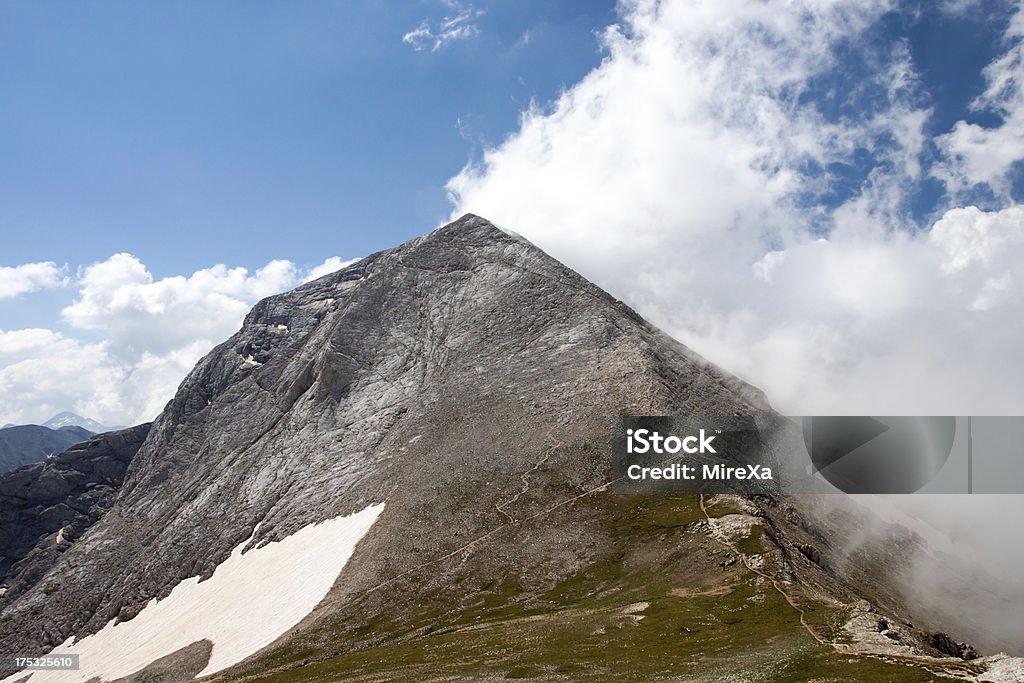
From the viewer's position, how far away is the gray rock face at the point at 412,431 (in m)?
107

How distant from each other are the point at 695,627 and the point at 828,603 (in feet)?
43.0

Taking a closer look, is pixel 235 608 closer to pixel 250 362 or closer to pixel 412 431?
pixel 412 431

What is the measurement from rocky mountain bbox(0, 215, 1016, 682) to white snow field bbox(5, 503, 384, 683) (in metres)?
0.53

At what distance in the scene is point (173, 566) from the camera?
444 ft

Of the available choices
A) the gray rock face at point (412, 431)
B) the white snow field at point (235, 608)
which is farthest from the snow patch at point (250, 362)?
the white snow field at point (235, 608)

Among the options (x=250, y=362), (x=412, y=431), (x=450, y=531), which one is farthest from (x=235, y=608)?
(x=250, y=362)

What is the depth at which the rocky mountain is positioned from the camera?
62.0 m

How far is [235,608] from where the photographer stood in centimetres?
10869

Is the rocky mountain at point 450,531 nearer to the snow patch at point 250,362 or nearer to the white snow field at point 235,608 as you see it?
the white snow field at point 235,608

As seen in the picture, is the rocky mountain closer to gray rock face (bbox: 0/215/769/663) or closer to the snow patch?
gray rock face (bbox: 0/215/769/663)

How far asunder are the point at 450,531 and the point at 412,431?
39803mm

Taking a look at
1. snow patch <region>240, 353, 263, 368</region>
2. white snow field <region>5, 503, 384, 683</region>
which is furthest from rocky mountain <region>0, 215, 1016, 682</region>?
snow patch <region>240, 353, 263, 368</region>

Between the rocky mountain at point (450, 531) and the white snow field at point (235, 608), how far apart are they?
53cm

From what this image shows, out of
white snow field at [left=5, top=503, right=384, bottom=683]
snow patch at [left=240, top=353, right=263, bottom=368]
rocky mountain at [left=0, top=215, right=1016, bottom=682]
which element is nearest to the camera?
rocky mountain at [left=0, top=215, right=1016, bottom=682]
